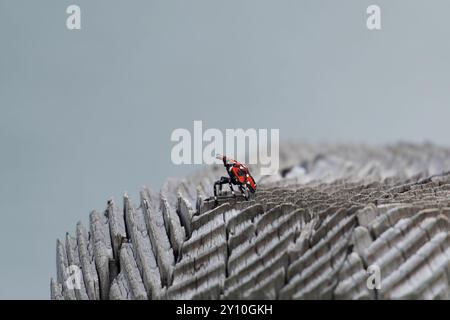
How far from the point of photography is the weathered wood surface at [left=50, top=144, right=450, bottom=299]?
26.6 feet

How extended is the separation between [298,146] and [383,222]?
16912 mm

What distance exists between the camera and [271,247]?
897 cm

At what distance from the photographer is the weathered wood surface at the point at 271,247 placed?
810cm

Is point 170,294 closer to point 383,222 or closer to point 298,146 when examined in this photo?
point 383,222

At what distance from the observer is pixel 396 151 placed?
22719 millimetres
